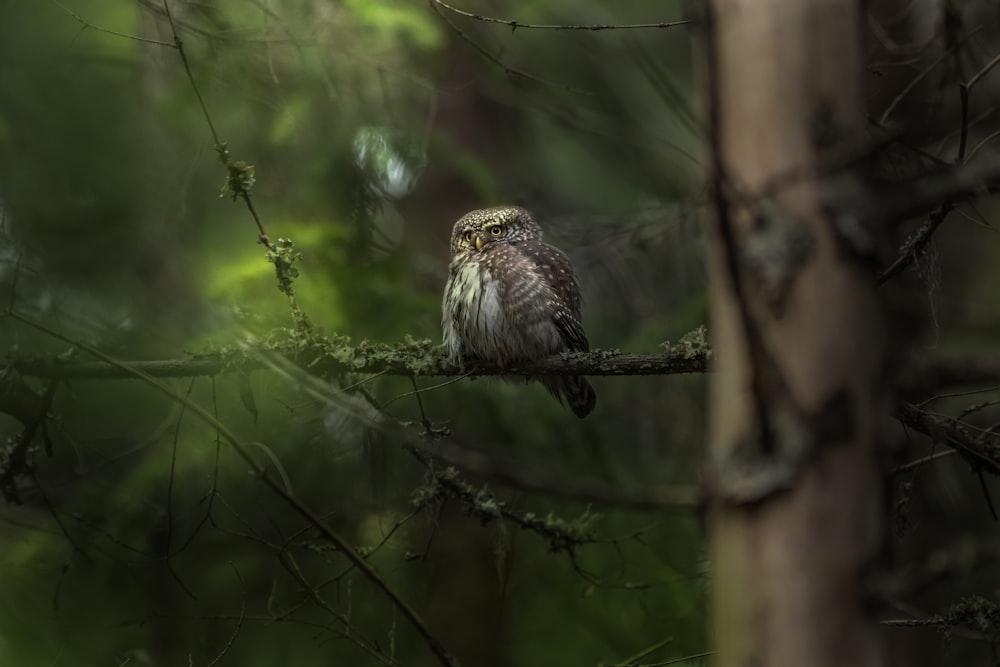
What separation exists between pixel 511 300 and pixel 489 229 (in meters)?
0.64

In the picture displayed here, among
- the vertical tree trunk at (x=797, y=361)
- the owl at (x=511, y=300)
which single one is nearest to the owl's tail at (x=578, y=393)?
the owl at (x=511, y=300)

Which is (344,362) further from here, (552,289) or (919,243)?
(919,243)

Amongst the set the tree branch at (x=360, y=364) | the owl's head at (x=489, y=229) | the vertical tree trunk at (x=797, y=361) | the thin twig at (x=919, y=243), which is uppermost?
the owl's head at (x=489, y=229)

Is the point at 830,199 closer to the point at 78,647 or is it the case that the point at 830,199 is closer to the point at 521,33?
the point at 78,647

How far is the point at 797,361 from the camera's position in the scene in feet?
6.15

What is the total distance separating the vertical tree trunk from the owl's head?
3.59 meters

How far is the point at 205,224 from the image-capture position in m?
6.36

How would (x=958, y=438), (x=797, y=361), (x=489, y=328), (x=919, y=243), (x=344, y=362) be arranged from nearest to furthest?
(x=797, y=361)
(x=919, y=243)
(x=958, y=438)
(x=344, y=362)
(x=489, y=328)

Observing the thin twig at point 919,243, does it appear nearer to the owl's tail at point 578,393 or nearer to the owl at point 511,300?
the owl at point 511,300

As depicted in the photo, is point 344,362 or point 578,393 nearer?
point 344,362

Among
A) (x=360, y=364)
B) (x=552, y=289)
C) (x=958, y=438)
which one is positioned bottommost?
(x=958, y=438)

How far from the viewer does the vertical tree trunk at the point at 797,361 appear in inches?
72.3

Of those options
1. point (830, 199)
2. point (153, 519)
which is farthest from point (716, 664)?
point (153, 519)

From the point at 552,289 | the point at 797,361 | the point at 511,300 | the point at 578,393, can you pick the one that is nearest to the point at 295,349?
the point at 511,300
